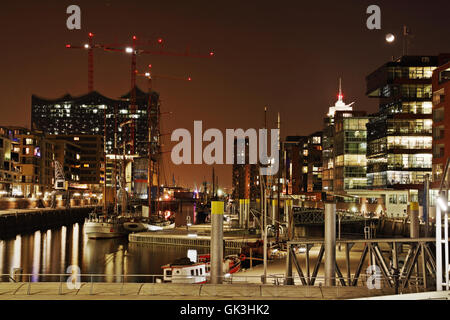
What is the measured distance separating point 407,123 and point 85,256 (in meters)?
63.6

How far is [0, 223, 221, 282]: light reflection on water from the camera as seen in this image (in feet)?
176

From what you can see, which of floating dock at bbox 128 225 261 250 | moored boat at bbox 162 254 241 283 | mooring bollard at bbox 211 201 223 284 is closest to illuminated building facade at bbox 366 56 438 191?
floating dock at bbox 128 225 261 250

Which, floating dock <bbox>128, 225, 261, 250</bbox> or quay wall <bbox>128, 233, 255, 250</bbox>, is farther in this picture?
floating dock <bbox>128, 225, 261, 250</bbox>

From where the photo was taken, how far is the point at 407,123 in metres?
97.0

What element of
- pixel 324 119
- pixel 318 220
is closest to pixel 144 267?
pixel 318 220

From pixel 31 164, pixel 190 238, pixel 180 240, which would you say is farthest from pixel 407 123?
pixel 31 164

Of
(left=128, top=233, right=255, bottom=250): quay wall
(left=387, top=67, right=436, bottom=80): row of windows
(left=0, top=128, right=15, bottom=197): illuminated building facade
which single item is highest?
(left=387, top=67, right=436, bottom=80): row of windows

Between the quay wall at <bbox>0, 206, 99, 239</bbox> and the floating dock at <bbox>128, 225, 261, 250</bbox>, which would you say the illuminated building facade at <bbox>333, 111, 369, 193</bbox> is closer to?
the floating dock at <bbox>128, 225, 261, 250</bbox>

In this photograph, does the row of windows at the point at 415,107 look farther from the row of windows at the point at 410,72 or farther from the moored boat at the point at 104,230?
the moored boat at the point at 104,230

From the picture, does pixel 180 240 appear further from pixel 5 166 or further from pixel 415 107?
pixel 5 166

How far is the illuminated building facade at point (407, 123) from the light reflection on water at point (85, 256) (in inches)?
1914

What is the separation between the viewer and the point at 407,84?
320ft

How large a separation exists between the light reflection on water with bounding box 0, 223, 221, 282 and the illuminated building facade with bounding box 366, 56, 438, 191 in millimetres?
48624
